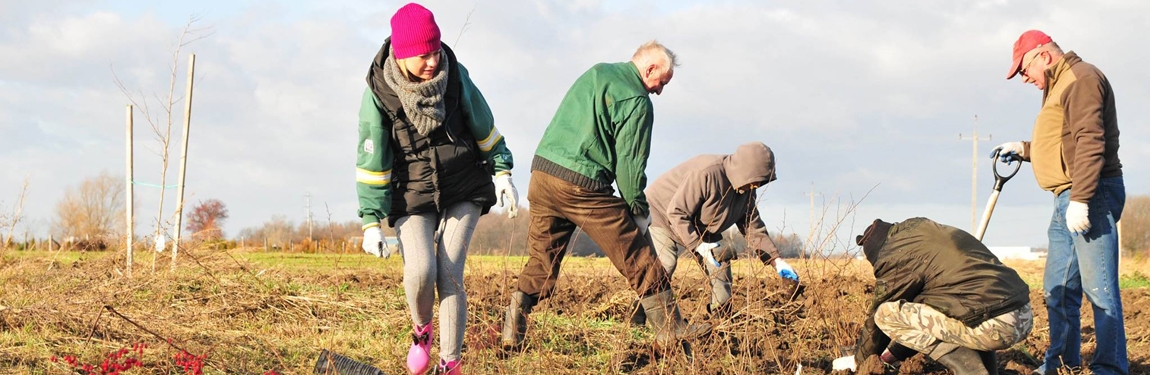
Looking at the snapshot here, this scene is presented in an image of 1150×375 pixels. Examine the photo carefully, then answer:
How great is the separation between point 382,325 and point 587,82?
98.9 inches

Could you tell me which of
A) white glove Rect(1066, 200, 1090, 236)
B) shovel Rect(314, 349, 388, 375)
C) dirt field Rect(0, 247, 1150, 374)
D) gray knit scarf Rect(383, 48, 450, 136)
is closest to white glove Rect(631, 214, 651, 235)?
dirt field Rect(0, 247, 1150, 374)

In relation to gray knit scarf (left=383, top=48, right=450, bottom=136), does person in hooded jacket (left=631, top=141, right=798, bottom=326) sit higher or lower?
lower

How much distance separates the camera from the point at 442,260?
407 centimetres

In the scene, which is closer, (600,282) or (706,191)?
(706,191)

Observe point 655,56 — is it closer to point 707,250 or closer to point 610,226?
point 610,226

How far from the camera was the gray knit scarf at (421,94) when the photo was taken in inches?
148

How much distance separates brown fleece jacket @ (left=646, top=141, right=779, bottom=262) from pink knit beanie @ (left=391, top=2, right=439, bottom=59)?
2.45m

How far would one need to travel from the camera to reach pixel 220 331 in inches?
244

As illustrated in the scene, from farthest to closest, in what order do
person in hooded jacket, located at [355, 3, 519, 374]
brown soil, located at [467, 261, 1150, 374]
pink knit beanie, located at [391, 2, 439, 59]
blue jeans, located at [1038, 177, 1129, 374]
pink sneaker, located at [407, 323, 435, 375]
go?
blue jeans, located at [1038, 177, 1129, 374]
brown soil, located at [467, 261, 1150, 374]
pink sneaker, located at [407, 323, 435, 375]
person in hooded jacket, located at [355, 3, 519, 374]
pink knit beanie, located at [391, 2, 439, 59]

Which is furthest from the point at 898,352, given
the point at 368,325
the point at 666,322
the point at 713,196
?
the point at 368,325

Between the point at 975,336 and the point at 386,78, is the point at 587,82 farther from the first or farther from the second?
the point at 975,336

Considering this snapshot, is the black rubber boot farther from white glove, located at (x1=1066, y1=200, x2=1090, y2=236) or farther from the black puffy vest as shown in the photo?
the black puffy vest

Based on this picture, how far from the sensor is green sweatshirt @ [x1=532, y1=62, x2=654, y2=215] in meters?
4.52

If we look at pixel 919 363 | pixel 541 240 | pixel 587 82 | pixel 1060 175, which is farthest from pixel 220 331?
pixel 1060 175
